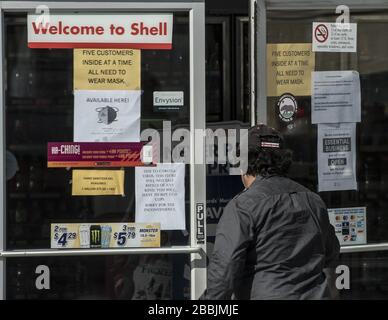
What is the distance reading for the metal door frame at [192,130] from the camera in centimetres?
392

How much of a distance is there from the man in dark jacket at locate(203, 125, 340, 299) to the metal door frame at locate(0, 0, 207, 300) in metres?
1.18

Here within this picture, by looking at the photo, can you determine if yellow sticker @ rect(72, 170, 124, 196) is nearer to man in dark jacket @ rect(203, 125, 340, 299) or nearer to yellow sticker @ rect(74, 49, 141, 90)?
yellow sticker @ rect(74, 49, 141, 90)

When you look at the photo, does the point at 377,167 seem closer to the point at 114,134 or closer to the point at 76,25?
the point at 114,134

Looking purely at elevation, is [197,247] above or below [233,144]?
below

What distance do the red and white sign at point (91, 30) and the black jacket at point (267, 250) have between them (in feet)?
5.16

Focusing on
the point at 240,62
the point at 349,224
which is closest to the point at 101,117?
the point at 240,62

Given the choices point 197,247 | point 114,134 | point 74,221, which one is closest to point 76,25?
point 114,134

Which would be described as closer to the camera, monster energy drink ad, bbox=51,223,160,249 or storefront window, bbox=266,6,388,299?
monster energy drink ad, bbox=51,223,160,249

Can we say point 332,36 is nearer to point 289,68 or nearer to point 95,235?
point 289,68

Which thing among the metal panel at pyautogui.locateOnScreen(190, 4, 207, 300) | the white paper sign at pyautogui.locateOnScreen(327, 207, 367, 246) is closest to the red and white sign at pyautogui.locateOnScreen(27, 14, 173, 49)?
the metal panel at pyautogui.locateOnScreen(190, 4, 207, 300)

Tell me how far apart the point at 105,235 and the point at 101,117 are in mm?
725

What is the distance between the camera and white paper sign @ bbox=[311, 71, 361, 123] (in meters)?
4.20

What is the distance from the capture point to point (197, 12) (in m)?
4.00
